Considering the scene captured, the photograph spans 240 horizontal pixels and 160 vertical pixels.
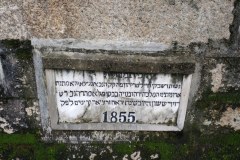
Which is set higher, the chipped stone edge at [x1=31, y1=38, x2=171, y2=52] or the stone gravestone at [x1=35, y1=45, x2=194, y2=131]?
the chipped stone edge at [x1=31, y1=38, x2=171, y2=52]

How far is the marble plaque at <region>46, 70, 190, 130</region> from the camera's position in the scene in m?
1.67

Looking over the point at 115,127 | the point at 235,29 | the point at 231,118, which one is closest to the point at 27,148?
the point at 115,127

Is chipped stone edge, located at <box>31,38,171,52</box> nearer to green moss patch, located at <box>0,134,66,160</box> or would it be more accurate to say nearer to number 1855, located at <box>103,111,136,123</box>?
number 1855, located at <box>103,111,136,123</box>

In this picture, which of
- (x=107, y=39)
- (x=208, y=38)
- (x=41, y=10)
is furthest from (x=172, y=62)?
(x=41, y=10)

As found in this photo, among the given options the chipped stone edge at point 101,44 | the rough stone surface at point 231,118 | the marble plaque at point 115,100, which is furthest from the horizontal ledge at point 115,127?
the chipped stone edge at point 101,44

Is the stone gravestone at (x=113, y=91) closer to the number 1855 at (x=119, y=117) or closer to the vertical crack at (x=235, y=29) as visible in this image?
the number 1855 at (x=119, y=117)

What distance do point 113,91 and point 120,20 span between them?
360mm

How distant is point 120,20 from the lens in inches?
60.0

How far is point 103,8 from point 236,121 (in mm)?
917

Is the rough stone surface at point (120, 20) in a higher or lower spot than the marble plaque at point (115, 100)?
higher

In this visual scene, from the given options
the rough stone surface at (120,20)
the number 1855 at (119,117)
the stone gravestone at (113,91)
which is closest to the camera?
the rough stone surface at (120,20)

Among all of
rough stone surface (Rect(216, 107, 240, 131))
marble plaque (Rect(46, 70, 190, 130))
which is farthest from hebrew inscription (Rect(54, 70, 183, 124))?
rough stone surface (Rect(216, 107, 240, 131))

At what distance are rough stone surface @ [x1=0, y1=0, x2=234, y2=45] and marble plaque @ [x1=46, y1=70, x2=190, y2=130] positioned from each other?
0.19 metres

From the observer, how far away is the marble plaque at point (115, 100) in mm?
1672
